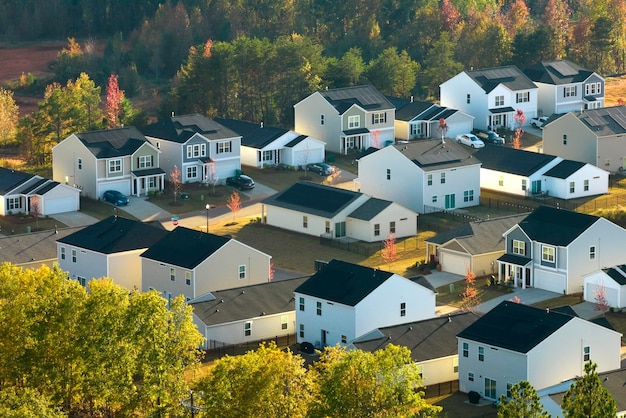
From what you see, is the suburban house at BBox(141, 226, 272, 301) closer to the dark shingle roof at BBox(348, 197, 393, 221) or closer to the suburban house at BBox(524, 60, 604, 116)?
the dark shingle roof at BBox(348, 197, 393, 221)

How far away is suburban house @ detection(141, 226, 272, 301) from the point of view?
9600 centimetres

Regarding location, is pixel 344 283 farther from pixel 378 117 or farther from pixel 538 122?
pixel 538 122

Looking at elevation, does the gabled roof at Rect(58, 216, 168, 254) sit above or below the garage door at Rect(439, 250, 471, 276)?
above

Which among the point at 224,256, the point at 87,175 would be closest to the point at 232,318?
the point at 224,256

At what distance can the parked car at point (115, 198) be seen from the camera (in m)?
122

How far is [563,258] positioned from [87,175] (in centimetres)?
4081

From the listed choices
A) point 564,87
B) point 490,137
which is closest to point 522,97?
point 564,87

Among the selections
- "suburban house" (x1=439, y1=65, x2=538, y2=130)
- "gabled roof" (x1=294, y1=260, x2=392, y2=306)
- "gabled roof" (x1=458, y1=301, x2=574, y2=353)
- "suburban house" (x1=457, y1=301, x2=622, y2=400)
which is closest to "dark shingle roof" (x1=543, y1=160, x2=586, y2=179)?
"suburban house" (x1=439, y1=65, x2=538, y2=130)

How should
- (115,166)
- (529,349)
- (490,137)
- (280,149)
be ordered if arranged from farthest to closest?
(490,137)
(280,149)
(115,166)
(529,349)

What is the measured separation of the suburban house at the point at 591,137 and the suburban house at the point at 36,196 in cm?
4055

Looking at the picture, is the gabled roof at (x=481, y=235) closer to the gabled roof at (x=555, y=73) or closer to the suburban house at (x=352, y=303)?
the suburban house at (x=352, y=303)

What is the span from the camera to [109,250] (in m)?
99.9

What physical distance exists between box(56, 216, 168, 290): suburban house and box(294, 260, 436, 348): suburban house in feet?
44.0

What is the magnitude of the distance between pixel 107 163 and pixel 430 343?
4650 centimetres
